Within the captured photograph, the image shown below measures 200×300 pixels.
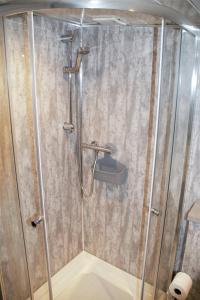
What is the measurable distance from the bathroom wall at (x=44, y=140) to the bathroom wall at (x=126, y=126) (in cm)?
21

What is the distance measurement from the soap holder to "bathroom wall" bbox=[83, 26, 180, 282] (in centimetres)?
6

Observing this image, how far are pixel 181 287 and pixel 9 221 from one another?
1229mm

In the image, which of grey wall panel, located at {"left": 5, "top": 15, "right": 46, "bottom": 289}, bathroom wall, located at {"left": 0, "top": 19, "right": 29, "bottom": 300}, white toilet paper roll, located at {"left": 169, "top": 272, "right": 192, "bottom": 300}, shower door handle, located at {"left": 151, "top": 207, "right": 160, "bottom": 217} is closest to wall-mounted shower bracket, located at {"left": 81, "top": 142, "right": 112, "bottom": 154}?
grey wall panel, located at {"left": 5, "top": 15, "right": 46, "bottom": 289}

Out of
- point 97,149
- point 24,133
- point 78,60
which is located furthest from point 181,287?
point 78,60

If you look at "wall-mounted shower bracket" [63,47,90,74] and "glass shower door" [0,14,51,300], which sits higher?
"wall-mounted shower bracket" [63,47,90,74]

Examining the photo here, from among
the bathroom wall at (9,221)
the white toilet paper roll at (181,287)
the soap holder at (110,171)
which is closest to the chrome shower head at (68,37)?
the bathroom wall at (9,221)

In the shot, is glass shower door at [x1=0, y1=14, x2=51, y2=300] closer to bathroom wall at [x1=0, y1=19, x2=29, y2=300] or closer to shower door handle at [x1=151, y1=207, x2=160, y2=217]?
bathroom wall at [x1=0, y1=19, x2=29, y2=300]

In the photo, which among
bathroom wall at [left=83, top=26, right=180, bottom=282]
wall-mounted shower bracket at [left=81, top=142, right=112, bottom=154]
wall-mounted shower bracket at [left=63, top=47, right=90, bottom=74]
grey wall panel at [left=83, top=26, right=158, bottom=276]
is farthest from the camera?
wall-mounted shower bracket at [left=81, top=142, right=112, bottom=154]

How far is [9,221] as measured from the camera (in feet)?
4.89

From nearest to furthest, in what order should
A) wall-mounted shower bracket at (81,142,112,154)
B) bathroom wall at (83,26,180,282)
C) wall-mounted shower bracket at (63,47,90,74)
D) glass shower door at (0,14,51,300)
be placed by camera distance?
glass shower door at (0,14,51,300)
bathroom wall at (83,26,180,282)
wall-mounted shower bracket at (63,47,90,74)
wall-mounted shower bracket at (81,142,112,154)

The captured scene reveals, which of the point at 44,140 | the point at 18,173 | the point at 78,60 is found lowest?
the point at 18,173

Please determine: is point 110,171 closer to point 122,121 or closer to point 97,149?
point 97,149

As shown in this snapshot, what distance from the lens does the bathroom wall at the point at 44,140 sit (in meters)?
1.47

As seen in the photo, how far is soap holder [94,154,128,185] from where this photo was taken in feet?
6.39
